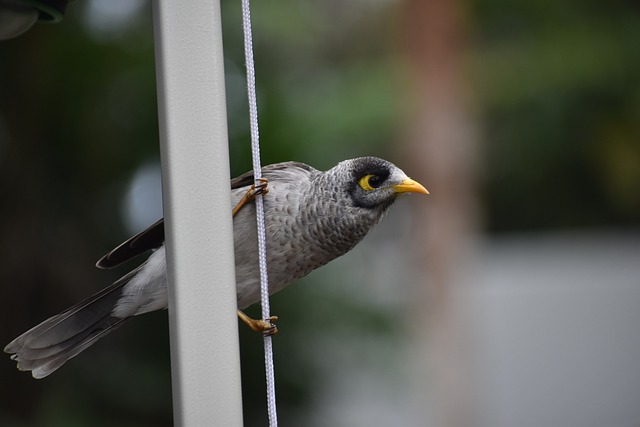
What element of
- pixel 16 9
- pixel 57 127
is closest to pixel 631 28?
pixel 57 127

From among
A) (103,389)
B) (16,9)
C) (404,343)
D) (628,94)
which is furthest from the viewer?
(628,94)

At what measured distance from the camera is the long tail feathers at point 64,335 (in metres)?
2.40

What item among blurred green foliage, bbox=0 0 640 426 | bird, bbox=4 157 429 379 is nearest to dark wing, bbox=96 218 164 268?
bird, bbox=4 157 429 379

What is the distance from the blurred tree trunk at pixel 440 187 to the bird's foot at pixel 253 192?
563 centimetres

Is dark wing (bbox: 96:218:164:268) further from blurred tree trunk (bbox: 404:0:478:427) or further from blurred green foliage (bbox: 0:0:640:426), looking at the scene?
blurred tree trunk (bbox: 404:0:478:427)

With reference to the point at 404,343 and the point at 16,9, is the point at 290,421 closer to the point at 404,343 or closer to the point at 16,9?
the point at 404,343

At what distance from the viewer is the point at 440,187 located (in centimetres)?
827

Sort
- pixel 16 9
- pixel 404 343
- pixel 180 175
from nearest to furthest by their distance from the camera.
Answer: pixel 180 175
pixel 16 9
pixel 404 343

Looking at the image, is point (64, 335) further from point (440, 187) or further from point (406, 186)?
point (440, 187)

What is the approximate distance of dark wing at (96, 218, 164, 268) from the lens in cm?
259

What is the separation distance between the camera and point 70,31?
17.8ft

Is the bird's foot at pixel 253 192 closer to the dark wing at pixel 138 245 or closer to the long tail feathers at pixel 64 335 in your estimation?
the dark wing at pixel 138 245

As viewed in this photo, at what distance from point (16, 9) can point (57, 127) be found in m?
3.55

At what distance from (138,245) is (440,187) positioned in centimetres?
587
